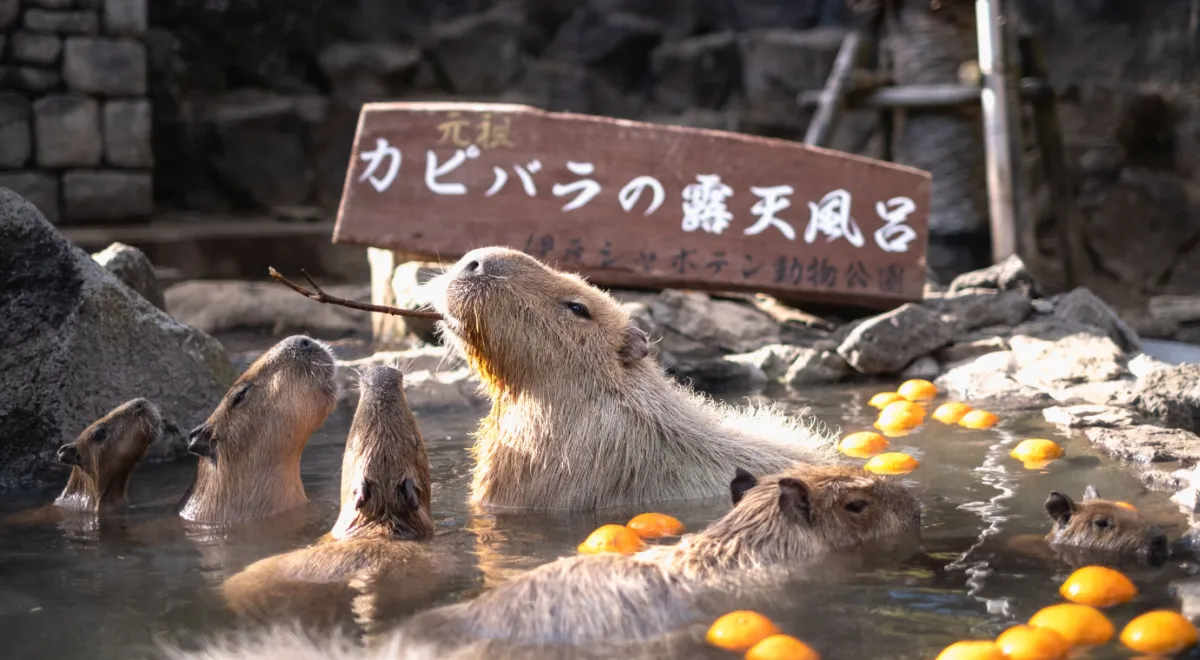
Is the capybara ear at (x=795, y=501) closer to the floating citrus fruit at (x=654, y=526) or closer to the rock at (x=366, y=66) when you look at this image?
the floating citrus fruit at (x=654, y=526)

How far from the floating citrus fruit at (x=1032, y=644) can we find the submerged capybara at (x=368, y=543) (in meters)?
1.52

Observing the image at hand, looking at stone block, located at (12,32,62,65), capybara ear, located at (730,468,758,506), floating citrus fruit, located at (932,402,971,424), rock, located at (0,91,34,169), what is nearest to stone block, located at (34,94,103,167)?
rock, located at (0,91,34,169)

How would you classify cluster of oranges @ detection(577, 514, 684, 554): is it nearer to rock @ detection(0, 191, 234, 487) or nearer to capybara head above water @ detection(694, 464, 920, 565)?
capybara head above water @ detection(694, 464, 920, 565)

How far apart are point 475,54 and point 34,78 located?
639cm

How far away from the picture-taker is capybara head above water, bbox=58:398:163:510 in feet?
16.2

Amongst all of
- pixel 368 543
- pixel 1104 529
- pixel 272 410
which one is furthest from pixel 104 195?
pixel 1104 529

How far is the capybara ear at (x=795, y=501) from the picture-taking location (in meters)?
3.64

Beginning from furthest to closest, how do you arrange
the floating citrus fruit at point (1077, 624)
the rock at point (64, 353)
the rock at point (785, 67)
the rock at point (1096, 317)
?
the rock at point (785, 67) < the rock at point (1096, 317) < the rock at point (64, 353) < the floating citrus fruit at point (1077, 624)

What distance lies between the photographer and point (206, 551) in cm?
428

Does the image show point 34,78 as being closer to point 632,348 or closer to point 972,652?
point 632,348

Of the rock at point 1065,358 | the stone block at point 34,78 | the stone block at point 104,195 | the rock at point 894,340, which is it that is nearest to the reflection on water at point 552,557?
the rock at point 1065,358

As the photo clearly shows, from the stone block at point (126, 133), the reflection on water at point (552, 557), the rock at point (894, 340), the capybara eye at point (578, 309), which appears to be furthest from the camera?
the stone block at point (126, 133)

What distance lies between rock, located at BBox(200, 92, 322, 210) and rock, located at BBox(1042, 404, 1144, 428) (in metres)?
10.9

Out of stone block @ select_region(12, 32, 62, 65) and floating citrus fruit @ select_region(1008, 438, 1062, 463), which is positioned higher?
stone block @ select_region(12, 32, 62, 65)
